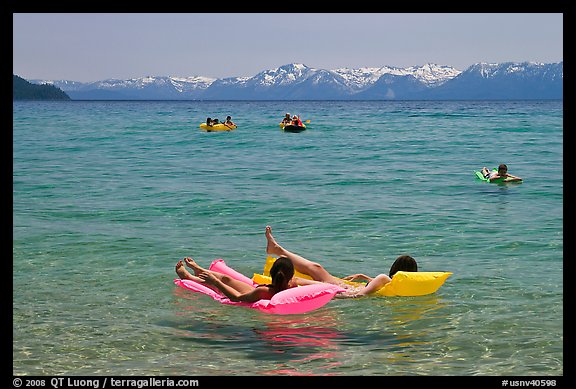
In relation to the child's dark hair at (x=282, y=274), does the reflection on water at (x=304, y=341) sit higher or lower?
lower

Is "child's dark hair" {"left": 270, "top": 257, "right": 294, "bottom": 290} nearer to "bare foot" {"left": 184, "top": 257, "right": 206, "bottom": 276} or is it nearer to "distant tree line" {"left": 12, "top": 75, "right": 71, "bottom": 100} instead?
"bare foot" {"left": 184, "top": 257, "right": 206, "bottom": 276}

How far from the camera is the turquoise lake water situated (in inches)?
254

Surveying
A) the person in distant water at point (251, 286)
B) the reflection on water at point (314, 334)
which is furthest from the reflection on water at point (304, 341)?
the person in distant water at point (251, 286)

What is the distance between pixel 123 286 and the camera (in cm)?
892

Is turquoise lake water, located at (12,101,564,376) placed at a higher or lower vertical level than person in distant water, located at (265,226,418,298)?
lower

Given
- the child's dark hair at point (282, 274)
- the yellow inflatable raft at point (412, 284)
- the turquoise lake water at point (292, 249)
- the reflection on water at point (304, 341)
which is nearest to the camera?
the reflection on water at point (304, 341)

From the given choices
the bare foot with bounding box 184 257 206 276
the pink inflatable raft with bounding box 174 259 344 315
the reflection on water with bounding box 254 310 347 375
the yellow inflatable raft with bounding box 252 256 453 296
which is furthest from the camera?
the bare foot with bounding box 184 257 206 276

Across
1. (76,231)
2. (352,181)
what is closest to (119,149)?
(352,181)

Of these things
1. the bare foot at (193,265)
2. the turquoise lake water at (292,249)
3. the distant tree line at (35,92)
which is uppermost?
the distant tree line at (35,92)

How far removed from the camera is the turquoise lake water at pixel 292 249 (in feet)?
21.1

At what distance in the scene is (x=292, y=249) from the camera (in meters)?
11.1

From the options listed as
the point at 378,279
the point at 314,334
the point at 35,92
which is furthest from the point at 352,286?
the point at 35,92

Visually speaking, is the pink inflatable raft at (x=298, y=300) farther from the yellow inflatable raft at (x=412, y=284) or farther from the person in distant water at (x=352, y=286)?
the yellow inflatable raft at (x=412, y=284)

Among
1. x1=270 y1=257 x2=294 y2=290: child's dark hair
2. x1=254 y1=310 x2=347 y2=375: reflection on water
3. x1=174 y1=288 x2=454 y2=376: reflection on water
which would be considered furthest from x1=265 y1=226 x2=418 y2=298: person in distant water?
x1=254 y1=310 x2=347 y2=375: reflection on water
